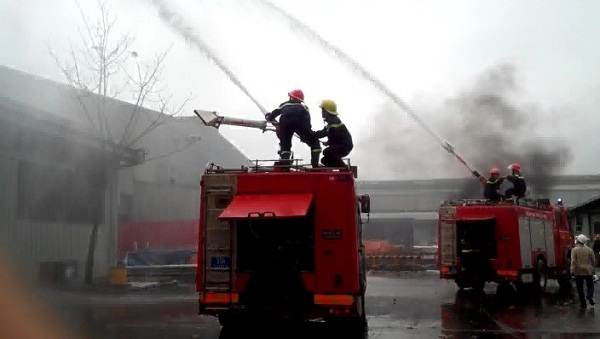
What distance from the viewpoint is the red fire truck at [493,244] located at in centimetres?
1633

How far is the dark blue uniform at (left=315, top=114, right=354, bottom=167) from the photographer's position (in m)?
10.4

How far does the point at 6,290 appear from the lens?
15008 millimetres

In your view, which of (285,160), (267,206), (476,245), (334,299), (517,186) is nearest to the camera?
(267,206)

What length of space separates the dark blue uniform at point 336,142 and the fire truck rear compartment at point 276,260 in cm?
154

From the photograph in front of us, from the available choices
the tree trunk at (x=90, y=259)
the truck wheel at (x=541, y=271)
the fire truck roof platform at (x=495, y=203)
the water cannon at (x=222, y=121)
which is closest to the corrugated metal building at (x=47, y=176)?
the tree trunk at (x=90, y=259)

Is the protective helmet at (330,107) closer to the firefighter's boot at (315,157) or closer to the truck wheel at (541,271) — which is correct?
the firefighter's boot at (315,157)

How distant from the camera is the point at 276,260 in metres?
9.29

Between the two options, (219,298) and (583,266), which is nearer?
(219,298)

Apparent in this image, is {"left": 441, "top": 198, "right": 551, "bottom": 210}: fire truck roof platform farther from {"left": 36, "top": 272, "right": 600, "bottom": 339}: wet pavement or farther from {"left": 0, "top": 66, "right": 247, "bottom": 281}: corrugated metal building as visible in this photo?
{"left": 0, "top": 66, "right": 247, "bottom": 281}: corrugated metal building

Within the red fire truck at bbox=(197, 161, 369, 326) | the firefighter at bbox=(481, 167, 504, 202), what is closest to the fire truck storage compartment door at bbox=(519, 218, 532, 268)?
the firefighter at bbox=(481, 167, 504, 202)

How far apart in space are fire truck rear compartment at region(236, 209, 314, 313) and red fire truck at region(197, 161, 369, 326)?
0.01 metres

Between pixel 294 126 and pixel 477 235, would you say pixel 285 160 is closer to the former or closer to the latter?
pixel 294 126

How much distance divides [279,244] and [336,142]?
2.10m

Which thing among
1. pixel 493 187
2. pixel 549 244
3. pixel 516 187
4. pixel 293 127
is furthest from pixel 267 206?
pixel 549 244
